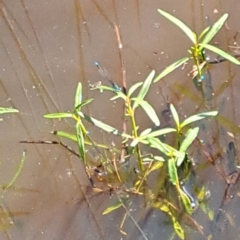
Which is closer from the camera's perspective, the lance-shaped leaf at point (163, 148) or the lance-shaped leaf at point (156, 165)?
the lance-shaped leaf at point (163, 148)

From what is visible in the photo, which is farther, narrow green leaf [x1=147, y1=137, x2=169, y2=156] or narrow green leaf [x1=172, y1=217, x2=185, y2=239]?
narrow green leaf [x1=172, y1=217, x2=185, y2=239]

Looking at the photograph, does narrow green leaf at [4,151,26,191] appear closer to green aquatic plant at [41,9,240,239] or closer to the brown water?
the brown water

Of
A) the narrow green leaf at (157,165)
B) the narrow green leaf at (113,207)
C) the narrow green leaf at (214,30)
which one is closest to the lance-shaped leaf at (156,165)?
the narrow green leaf at (157,165)

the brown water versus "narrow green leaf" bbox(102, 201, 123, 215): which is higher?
the brown water

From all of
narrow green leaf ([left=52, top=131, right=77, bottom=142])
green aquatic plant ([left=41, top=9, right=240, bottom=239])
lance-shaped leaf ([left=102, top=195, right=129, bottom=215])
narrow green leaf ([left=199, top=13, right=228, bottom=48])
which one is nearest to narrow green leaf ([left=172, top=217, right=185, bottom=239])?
green aquatic plant ([left=41, top=9, right=240, bottom=239])

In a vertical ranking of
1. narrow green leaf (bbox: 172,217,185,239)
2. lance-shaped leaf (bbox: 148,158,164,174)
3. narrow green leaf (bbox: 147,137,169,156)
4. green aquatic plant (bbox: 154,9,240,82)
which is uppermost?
green aquatic plant (bbox: 154,9,240,82)

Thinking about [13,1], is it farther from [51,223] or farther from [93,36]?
[51,223]

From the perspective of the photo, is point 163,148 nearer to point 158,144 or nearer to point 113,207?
point 158,144

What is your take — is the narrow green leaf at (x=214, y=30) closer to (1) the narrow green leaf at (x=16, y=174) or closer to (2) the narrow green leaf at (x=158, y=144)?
(2) the narrow green leaf at (x=158, y=144)
